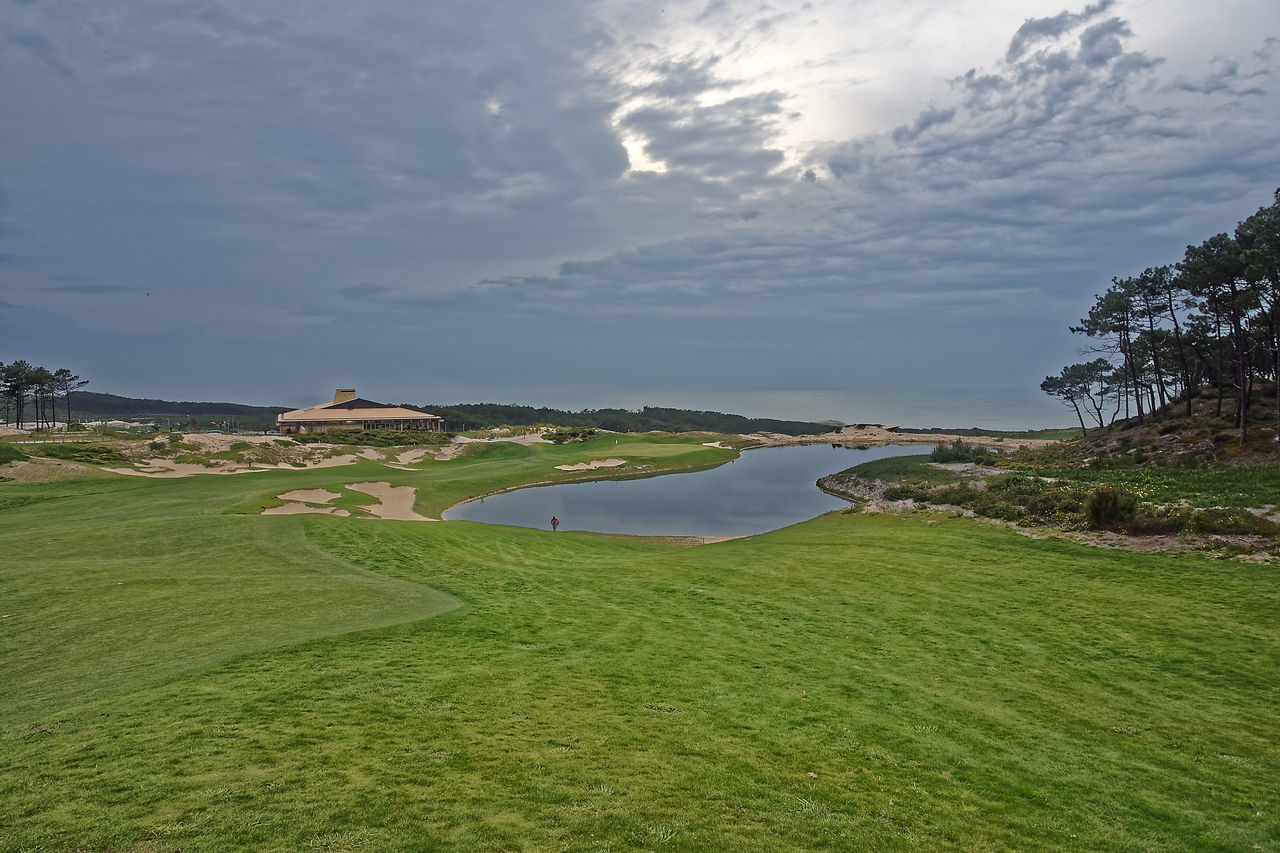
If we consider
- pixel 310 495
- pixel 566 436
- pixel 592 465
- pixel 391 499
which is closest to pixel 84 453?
pixel 310 495

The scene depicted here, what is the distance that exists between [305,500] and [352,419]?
7137cm

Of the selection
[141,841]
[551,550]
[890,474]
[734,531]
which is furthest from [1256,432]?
[141,841]

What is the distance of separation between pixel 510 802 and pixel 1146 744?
9.42 m

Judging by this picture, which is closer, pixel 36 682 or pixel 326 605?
pixel 36 682

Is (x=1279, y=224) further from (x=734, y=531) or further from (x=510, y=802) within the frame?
(x=510, y=802)

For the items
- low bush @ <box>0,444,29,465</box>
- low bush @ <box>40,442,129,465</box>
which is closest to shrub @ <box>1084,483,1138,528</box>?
low bush @ <box>0,444,29,465</box>

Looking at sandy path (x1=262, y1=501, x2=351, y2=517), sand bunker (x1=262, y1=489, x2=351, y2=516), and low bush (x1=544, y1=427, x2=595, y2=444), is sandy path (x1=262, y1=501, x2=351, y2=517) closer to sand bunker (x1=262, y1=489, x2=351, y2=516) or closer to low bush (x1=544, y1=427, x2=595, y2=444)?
sand bunker (x1=262, y1=489, x2=351, y2=516)

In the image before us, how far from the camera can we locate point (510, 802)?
20.9ft

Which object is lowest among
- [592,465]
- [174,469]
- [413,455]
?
[592,465]

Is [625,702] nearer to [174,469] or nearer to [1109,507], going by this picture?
[1109,507]

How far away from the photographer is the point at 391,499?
147 ft

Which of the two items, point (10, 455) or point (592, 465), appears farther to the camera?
point (592, 465)

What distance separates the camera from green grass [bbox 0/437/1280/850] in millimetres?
6199

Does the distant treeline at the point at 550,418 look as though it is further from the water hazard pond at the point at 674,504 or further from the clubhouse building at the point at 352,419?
the water hazard pond at the point at 674,504
